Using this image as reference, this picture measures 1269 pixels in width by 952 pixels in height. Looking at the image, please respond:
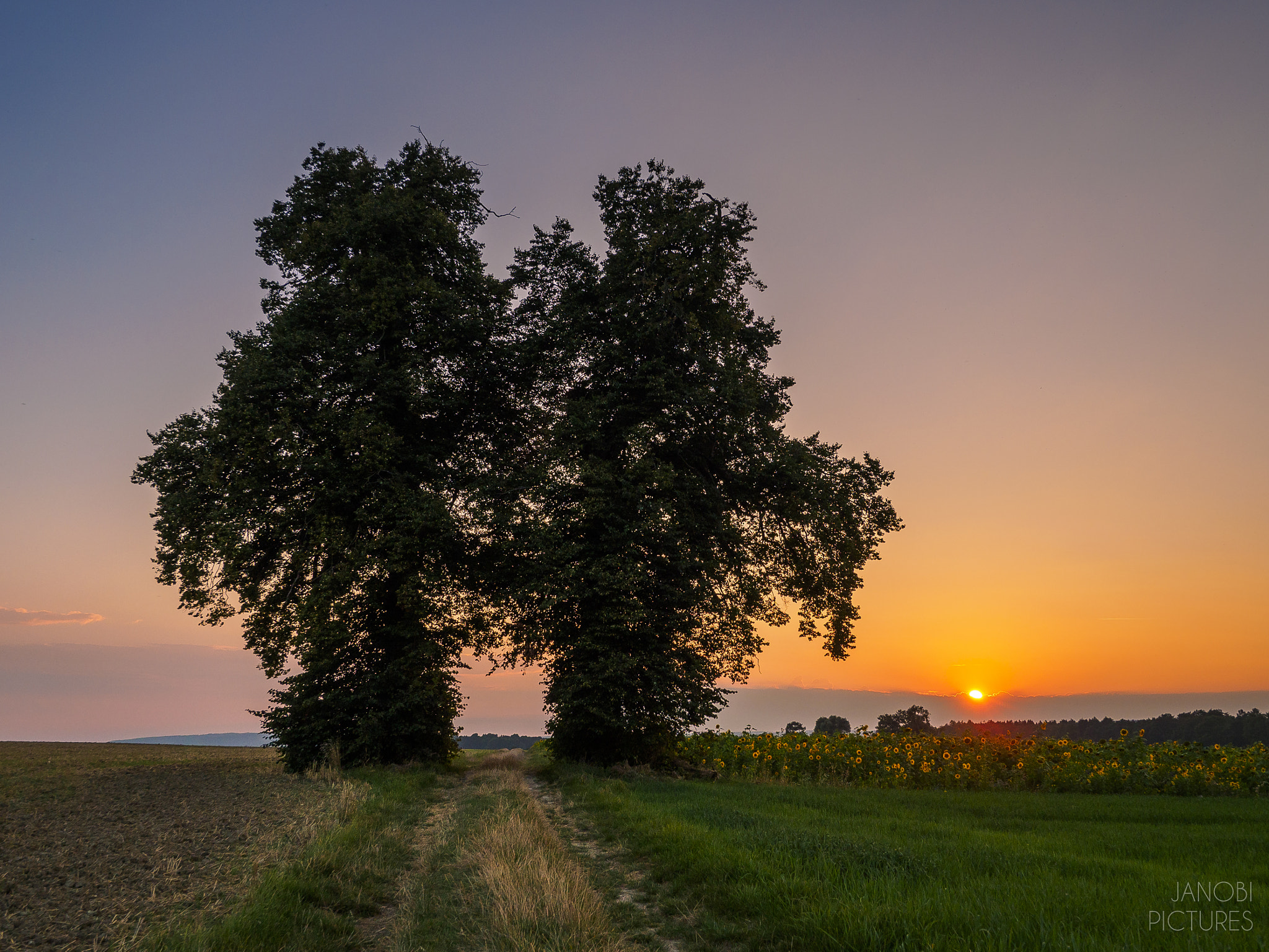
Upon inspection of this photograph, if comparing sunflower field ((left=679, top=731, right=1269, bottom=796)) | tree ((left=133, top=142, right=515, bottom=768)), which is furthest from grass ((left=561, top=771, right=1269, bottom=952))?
tree ((left=133, top=142, right=515, bottom=768))

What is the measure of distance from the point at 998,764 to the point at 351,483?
1995 cm

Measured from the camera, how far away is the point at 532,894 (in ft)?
19.1

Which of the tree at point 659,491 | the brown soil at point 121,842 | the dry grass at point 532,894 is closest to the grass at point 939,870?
the dry grass at point 532,894

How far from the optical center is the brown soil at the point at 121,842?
17.6 ft

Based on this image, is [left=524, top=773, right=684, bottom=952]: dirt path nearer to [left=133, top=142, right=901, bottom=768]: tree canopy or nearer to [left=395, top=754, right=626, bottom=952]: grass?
[left=395, top=754, right=626, bottom=952]: grass

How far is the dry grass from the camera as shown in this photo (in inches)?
199

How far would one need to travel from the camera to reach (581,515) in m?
18.2

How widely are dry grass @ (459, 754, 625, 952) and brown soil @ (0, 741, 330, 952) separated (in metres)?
2.40

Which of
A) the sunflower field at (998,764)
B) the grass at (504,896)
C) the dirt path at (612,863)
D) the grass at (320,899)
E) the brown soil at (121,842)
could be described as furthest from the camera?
the sunflower field at (998,764)

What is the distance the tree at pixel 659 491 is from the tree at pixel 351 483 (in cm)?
253

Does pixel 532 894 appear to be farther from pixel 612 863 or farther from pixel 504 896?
pixel 612 863

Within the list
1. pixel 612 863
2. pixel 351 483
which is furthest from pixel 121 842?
pixel 351 483

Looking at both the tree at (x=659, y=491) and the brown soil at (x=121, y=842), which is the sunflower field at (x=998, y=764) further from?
the brown soil at (x=121, y=842)

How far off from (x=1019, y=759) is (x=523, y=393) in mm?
18814
